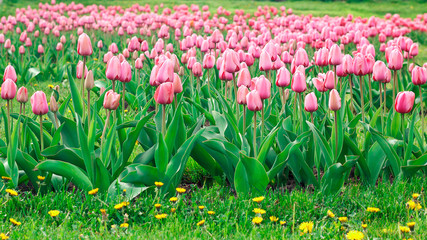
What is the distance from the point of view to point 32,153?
3.31m

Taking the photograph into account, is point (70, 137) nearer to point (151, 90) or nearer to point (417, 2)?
point (151, 90)

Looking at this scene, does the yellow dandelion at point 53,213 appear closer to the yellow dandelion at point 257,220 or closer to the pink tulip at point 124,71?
the pink tulip at point 124,71

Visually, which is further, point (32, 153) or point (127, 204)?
point (32, 153)

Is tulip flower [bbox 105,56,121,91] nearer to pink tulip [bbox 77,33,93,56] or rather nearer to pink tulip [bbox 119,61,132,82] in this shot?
pink tulip [bbox 119,61,132,82]

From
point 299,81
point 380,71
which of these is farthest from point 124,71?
point 380,71

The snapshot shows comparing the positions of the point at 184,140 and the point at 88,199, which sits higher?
the point at 184,140

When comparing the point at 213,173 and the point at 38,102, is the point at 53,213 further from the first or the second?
the point at 213,173

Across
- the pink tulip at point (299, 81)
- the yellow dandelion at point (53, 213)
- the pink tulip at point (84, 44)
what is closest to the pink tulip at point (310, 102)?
the pink tulip at point (299, 81)

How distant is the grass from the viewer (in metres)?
2.66

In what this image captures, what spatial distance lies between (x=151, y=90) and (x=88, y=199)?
7.90 ft

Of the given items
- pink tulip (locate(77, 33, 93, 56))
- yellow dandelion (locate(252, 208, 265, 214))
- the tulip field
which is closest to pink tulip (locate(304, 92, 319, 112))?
the tulip field

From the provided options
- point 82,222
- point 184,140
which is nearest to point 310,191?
point 184,140

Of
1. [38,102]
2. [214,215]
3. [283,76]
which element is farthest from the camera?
[283,76]

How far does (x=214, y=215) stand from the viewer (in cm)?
291
